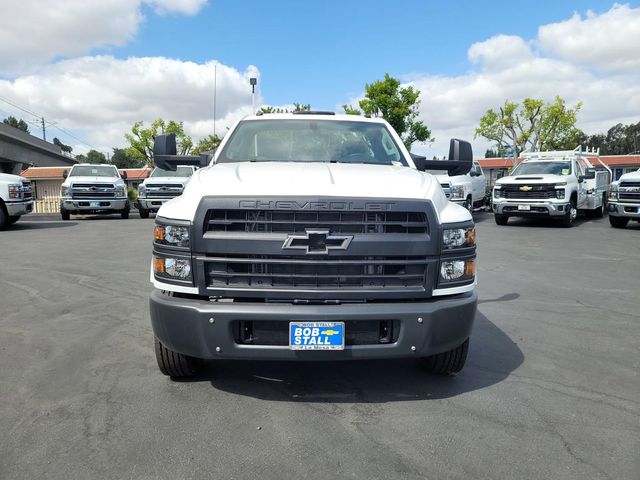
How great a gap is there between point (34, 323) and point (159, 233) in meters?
2.73

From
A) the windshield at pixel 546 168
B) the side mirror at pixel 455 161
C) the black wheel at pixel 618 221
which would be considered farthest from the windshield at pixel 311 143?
the black wheel at pixel 618 221

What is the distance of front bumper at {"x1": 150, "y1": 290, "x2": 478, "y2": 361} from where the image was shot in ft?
10.1

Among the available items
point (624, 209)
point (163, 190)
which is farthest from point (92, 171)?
point (624, 209)

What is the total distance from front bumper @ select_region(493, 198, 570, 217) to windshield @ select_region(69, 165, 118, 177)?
13.3 m

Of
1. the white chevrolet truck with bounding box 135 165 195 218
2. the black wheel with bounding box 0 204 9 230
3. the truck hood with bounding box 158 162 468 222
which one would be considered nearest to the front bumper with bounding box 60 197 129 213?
the white chevrolet truck with bounding box 135 165 195 218

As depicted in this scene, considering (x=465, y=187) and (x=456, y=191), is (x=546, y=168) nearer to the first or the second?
(x=465, y=187)

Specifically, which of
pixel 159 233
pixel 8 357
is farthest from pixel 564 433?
pixel 8 357

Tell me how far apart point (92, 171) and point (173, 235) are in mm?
17537

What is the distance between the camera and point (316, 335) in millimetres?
3086

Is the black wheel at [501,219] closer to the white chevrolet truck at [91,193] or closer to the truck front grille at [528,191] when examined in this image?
the truck front grille at [528,191]

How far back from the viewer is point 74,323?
17.1ft

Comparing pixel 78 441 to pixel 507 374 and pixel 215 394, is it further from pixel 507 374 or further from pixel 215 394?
pixel 507 374

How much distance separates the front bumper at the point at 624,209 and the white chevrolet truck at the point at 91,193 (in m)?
15.5

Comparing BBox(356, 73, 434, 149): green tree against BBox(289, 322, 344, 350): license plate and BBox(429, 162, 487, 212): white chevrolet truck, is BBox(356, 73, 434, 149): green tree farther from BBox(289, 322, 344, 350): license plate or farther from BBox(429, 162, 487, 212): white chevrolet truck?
BBox(289, 322, 344, 350): license plate
